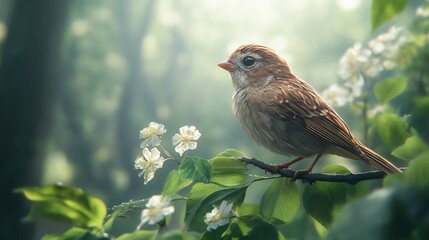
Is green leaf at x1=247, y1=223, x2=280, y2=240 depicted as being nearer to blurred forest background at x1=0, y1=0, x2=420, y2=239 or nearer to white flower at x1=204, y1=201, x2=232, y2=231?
white flower at x1=204, y1=201, x2=232, y2=231

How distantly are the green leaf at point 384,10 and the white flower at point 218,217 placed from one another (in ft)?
1.82

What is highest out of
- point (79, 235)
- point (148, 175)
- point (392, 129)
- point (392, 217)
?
point (392, 129)

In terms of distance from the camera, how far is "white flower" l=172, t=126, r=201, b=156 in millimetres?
1607

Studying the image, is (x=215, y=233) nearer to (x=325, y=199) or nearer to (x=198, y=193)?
(x=198, y=193)

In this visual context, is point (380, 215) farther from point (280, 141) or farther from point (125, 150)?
point (125, 150)

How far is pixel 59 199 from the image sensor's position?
1.18m

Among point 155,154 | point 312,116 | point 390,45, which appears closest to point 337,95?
point 312,116

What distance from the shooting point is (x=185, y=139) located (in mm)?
1630

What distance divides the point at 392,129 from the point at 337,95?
1161mm

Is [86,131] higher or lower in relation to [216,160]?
higher

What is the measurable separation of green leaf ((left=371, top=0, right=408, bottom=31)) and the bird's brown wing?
159cm

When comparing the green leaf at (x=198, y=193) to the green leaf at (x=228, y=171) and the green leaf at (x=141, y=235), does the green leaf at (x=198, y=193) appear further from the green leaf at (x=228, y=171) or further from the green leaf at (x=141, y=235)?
the green leaf at (x=141, y=235)

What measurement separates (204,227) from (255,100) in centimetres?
156

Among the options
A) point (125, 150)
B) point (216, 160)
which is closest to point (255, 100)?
point (216, 160)
